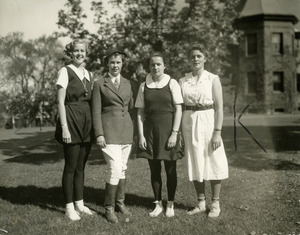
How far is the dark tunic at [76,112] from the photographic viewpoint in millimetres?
4352

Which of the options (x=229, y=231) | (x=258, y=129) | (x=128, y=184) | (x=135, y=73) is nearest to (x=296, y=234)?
(x=229, y=231)

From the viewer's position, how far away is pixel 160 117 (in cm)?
446

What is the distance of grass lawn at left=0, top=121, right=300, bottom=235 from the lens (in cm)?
410

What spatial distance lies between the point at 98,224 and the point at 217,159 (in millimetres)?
1757

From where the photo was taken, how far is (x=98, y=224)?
13.9 feet

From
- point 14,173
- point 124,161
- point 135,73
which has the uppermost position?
point 135,73

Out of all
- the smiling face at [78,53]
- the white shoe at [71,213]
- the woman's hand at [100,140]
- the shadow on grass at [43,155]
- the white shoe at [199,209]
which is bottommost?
the shadow on grass at [43,155]

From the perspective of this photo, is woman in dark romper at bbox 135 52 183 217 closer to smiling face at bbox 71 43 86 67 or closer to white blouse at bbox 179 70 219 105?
white blouse at bbox 179 70 219 105

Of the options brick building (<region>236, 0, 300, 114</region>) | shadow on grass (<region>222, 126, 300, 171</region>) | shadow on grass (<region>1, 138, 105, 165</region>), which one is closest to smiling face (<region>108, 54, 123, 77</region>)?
shadow on grass (<region>222, 126, 300, 171</region>)

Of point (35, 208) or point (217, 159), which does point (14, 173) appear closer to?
point (35, 208)

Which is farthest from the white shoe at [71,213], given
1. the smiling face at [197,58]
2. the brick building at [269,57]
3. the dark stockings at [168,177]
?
the brick building at [269,57]

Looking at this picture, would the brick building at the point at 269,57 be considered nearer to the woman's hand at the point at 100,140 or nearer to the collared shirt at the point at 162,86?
the collared shirt at the point at 162,86

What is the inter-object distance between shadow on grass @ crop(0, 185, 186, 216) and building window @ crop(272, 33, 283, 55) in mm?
24787

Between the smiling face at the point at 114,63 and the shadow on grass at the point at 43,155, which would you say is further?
the shadow on grass at the point at 43,155
